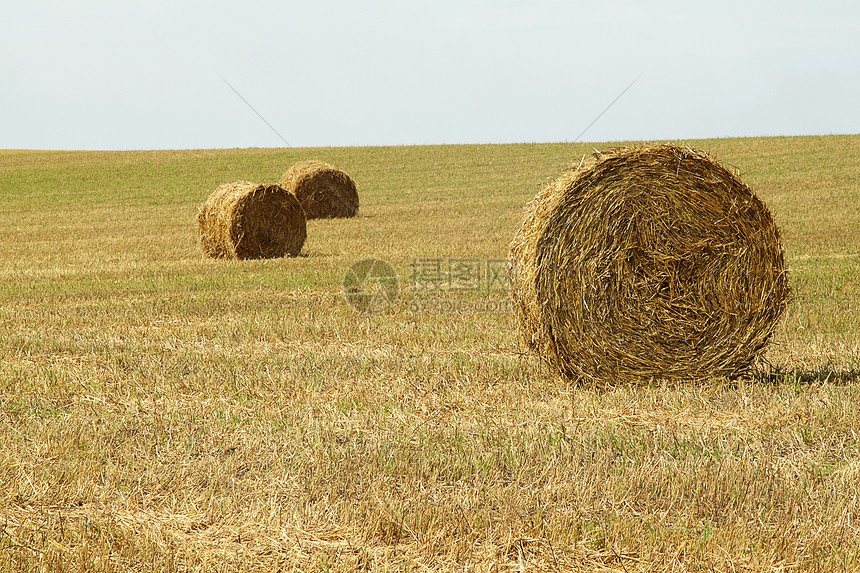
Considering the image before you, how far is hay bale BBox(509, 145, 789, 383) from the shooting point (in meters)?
6.59

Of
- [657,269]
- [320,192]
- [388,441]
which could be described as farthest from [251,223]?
[388,441]

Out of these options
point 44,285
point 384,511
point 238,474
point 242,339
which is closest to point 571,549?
point 384,511

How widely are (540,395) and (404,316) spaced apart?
11.0ft

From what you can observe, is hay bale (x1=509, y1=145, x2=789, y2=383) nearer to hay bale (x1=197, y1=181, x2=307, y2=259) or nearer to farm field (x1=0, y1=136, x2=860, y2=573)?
farm field (x1=0, y1=136, x2=860, y2=573)

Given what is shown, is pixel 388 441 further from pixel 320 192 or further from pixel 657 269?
pixel 320 192

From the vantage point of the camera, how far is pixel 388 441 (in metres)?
5.14

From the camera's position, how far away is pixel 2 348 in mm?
8125

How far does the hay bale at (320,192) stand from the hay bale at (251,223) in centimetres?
673

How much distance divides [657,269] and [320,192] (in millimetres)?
17024

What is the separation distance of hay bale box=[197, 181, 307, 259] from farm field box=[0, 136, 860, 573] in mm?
3205

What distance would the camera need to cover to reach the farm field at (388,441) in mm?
3842

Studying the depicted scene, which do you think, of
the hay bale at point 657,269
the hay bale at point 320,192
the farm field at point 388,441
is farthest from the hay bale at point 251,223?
the hay bale at point 657,269

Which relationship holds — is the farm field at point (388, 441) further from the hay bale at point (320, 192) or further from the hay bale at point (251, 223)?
the hay bale at point (320, 192)

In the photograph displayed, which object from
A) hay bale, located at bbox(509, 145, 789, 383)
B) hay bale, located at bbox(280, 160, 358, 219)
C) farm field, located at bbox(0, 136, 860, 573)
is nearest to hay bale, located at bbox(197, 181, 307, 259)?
farm field, located at bbox(0, 136, 860, 573)
